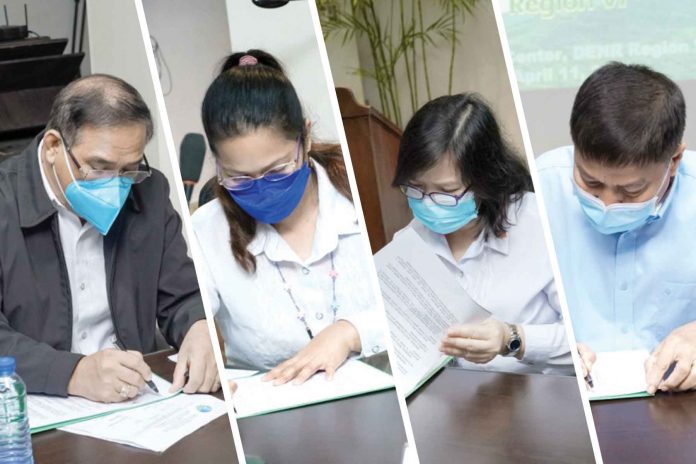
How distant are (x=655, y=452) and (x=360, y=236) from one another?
0.59 m

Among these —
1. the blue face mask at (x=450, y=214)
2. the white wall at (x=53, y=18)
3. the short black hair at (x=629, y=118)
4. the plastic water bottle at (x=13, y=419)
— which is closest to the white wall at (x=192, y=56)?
the blue face mask at (x=450, y=214)

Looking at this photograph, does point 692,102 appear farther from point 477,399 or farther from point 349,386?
point 349,386

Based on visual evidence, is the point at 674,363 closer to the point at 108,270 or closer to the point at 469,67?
the point at 469,67

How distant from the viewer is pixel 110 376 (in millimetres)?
1694

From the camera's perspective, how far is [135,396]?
5.55 feet

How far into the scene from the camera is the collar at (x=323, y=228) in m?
1.42

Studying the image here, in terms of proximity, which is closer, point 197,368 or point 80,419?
point 80,419

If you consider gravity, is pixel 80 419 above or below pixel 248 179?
below

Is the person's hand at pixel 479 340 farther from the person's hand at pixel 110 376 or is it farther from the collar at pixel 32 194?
the collar at pixel 32 194

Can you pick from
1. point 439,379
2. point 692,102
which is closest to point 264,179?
point 439,379

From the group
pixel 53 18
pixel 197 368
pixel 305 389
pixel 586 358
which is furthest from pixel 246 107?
pixel 53 18

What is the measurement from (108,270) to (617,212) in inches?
45.9

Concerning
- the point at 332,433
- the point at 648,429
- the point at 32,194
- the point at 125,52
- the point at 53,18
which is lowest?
the point at 648,429

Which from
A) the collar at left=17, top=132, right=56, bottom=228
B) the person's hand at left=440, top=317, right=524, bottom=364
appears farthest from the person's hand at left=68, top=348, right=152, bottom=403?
the person's hand at left=440, top=317, right=524, bottom=364
